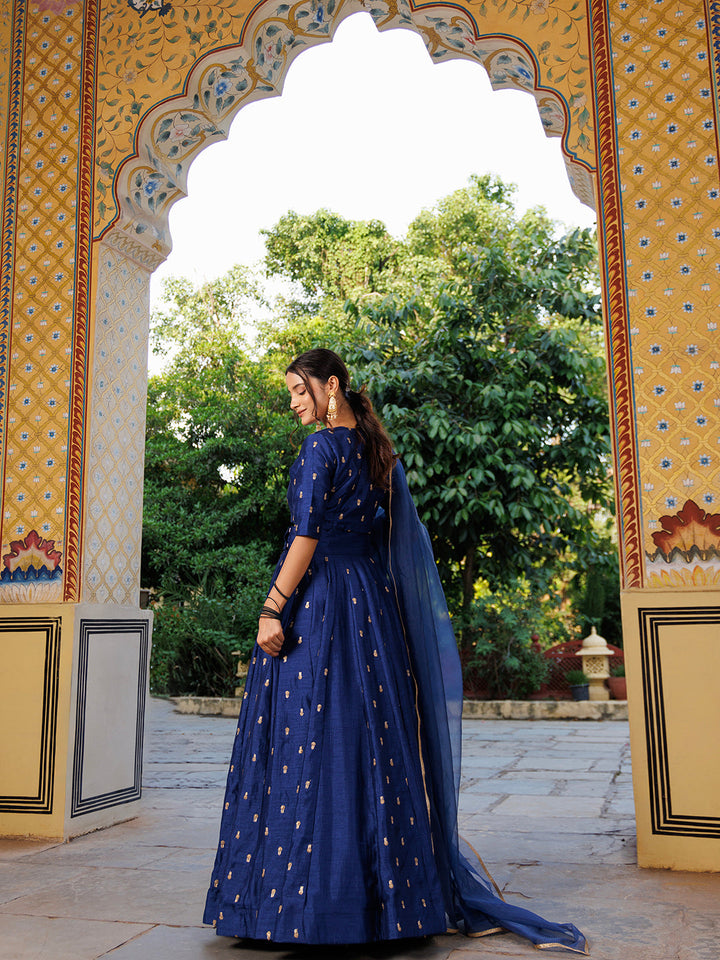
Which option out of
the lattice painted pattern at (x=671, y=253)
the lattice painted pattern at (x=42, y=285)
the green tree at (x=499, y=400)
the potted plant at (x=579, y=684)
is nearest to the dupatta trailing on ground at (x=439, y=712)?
the lattice painted pattern at (x=671, y=253)

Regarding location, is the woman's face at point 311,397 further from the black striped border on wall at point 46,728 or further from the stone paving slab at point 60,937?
the black striped border on wall at point 46,728

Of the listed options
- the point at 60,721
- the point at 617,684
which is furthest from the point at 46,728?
the point at 617,684

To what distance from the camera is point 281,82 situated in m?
3.89

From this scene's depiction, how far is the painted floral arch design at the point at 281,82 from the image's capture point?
10.8ft

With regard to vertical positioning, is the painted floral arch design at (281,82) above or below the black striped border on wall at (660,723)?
above

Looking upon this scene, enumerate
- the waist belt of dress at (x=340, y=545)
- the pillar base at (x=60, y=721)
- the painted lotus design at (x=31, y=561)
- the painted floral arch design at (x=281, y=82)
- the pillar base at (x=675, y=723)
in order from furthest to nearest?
the painted lotus design at (x=31, y=561) < the pillar base at (x=60, y=721) < the painted floral arch design at (x=281, y=82) < the pillar base at (x=675, y=723) < the waist belt of dress at (x=340, y=545)

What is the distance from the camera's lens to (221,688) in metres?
8.80

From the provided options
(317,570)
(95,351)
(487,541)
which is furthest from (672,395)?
(487,541)

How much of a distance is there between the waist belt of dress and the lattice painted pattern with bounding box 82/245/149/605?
1636 millimetres

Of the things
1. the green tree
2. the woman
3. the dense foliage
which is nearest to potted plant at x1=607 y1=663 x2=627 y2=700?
the dense foliage

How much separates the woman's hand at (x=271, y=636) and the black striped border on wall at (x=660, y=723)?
4.42 feet

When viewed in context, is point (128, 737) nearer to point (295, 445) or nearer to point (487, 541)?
point (487, 541)

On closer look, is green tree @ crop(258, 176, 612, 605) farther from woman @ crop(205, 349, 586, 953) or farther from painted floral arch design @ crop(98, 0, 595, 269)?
woman @ crop(205, 349, 586, 953)

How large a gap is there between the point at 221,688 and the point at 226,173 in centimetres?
1233
